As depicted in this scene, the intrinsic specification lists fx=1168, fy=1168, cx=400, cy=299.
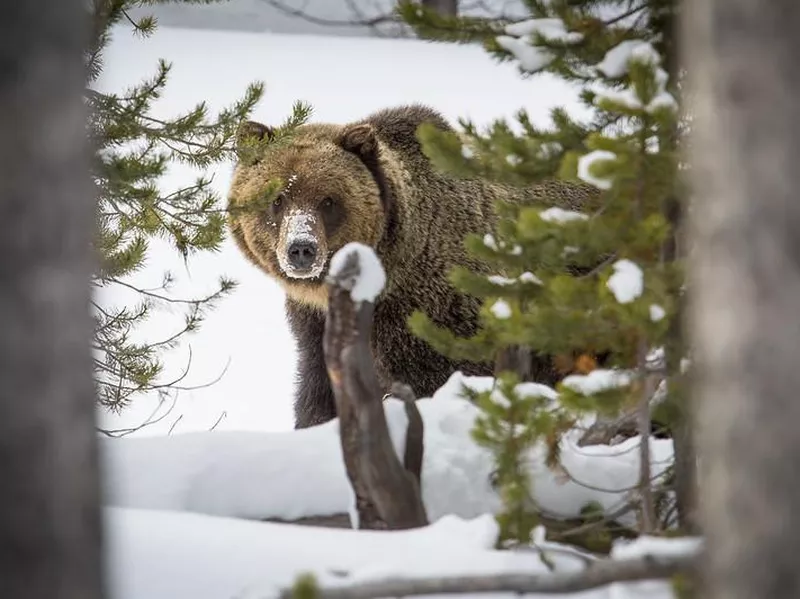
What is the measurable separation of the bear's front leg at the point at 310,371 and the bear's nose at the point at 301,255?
0.74 meters

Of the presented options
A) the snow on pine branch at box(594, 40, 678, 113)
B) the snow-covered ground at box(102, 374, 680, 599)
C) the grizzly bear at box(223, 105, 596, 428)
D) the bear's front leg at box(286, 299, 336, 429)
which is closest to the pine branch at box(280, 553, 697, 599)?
the snow-covered ground at box(102, 374, 680, 599)

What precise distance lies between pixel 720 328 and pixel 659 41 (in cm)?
229

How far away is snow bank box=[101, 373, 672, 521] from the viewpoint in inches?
163

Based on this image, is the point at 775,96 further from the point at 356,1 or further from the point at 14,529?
the point at 356,1

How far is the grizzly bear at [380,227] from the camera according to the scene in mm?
6492

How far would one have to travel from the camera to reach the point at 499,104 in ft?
59.4

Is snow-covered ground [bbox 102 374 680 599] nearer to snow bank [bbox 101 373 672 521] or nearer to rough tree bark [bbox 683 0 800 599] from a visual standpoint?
snow bank [bbox 101 373 672 521]

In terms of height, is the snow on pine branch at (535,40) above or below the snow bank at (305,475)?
above

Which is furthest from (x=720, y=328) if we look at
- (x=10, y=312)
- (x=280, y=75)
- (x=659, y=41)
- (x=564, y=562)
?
(x=280, y=75)

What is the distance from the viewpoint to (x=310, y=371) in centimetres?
690

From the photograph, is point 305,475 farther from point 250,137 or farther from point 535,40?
point 250,137

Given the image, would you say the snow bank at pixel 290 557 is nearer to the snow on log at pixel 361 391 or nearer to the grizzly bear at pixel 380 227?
the snow on log at pixel 361 391

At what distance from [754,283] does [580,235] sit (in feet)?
5.42

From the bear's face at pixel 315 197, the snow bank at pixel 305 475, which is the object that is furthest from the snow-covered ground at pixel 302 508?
the bear's face at pixel 315 197
